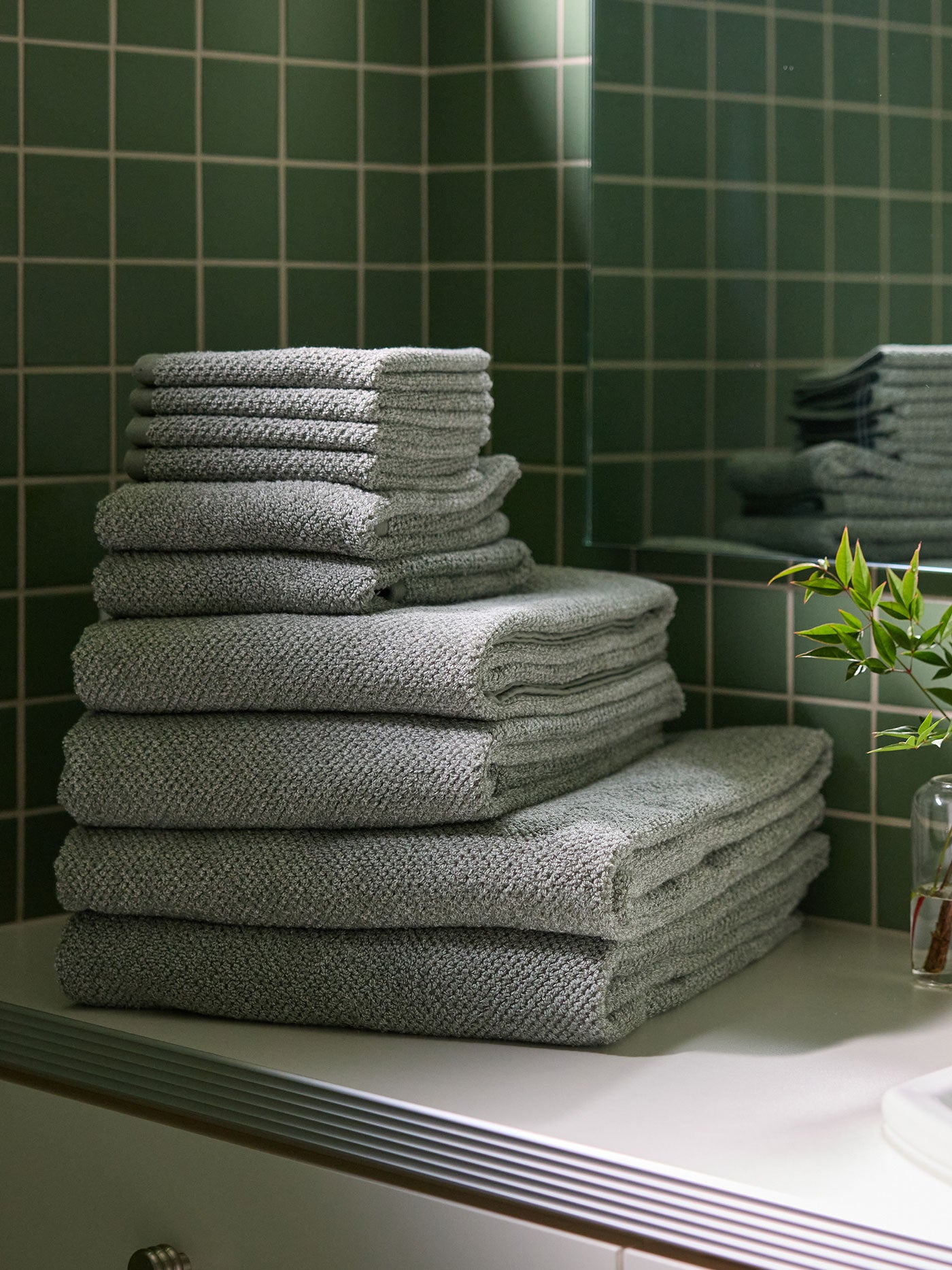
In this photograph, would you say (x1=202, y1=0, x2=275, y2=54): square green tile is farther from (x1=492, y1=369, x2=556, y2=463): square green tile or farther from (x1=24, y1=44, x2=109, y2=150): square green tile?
(x1=492, y1=369, x2=556, y2=463): square green tile

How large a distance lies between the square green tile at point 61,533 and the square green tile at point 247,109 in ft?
1.07

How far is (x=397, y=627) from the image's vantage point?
1.07 m

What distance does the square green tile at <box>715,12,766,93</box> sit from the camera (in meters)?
1.33

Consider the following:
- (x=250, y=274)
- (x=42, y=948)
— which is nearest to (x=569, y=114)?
(x=250, y=274)

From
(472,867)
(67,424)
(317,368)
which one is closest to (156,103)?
(67,424)

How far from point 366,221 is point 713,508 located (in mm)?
440

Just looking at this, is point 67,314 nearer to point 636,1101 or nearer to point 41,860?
point 41,860

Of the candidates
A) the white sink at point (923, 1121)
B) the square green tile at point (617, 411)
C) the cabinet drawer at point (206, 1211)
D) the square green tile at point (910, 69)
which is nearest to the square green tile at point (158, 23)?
the square green tile at point (617, 411)

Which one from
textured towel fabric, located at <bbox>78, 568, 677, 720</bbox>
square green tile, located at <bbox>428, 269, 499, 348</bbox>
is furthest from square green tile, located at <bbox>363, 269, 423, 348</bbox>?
textured towel fabric, located at <bbox>78, 568, 677, 720</bbox>

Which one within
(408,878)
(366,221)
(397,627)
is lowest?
(408,878)

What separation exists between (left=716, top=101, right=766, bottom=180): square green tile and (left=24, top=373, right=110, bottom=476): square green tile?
0.56 m

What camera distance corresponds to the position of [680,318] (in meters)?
1.41

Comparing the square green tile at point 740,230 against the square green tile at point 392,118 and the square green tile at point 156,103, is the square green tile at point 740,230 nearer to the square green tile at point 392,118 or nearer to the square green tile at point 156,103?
the square green tile at point 392,118

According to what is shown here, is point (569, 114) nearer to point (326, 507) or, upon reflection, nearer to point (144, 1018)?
point (326, 507)
